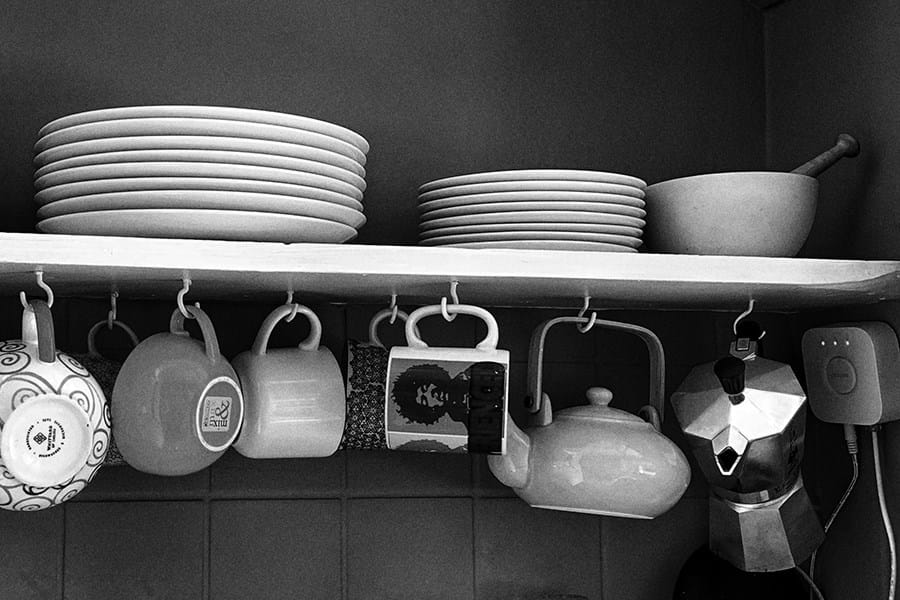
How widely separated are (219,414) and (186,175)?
26 cm

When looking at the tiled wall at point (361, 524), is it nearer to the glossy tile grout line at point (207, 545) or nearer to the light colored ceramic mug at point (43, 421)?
the glossy tile grout line at point (207, 545)

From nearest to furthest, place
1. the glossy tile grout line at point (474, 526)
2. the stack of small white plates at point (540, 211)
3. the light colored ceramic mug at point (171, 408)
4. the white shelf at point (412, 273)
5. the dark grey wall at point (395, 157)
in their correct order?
the white shelf at point (412, 273), the light colored ceramic mug at point (171, 408), the stack of small white plates at point (540, 211), the dark grey wall at point (395, 157), the glossy tile grout line at point (474, 526)

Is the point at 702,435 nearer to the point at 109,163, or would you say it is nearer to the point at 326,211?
the point at 326,211

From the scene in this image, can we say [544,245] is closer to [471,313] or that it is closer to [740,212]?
[471,313]

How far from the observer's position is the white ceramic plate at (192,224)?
108cm

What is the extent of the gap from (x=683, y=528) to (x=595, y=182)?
0.55 m

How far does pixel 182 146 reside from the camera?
3.57 ft

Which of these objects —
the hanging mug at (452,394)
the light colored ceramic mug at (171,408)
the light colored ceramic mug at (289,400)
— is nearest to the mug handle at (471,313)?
the hanging mug at (452,394)

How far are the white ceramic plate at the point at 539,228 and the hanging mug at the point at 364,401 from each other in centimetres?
17

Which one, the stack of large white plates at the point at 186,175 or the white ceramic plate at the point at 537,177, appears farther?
the white ceramic plate at the point at 537,177

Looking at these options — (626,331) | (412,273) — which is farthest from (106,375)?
(626,331)

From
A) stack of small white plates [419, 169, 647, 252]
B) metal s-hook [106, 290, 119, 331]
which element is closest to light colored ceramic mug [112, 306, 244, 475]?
metal s-hook [106, 290, 119, 331]

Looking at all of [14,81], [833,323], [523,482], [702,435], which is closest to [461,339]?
[523,482]

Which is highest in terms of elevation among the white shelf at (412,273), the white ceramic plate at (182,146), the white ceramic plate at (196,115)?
the white ceramic plate at (196,115)
